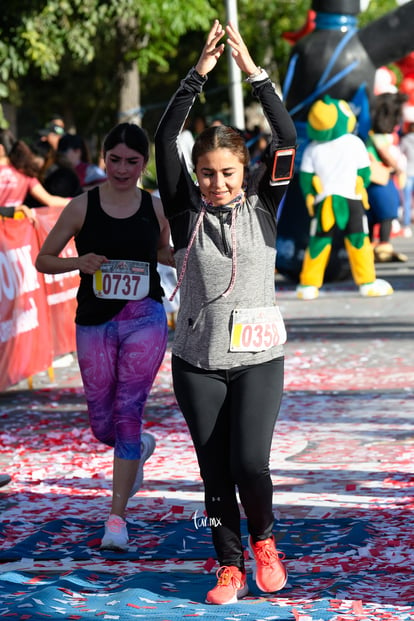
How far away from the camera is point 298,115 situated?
16.6m

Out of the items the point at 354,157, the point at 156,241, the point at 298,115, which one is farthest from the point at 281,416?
the point at 298,115

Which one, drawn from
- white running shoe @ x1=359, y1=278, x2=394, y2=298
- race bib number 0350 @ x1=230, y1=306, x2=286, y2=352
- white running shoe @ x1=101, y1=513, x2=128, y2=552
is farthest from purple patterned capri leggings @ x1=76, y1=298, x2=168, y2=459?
white running shoe @ x1=359, y1=278, x2=394, y2=298

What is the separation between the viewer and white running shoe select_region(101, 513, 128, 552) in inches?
224

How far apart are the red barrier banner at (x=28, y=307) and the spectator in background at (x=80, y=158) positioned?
56.5 inches

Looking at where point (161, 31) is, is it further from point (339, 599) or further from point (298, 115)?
point (339, 599)

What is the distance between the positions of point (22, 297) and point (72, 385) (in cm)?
91

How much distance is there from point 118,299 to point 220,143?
1182mm

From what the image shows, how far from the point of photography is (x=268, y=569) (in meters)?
4.93

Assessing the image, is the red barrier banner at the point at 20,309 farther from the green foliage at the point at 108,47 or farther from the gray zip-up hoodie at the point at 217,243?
the green foliage at the point at 108,47

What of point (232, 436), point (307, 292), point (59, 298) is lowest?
point (307, 292)

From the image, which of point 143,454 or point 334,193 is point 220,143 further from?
point 334,193

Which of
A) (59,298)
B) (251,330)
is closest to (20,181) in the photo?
(59,298)

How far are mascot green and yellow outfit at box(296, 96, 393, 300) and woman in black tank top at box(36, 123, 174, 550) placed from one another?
389 inches

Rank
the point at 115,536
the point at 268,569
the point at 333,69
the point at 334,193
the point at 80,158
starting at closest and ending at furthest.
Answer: the point at 268,569
the point at 115,536
the point at 80,158
the point at 334,193
the point at 333,69
